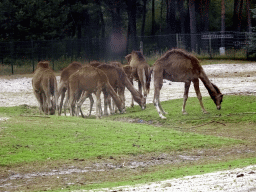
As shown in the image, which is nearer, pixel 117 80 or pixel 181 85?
pixel 117 80

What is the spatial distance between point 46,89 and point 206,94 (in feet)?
27.8

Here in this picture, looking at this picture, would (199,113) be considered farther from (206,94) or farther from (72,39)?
(72,39)

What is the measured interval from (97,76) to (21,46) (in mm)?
22415

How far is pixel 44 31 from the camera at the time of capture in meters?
46.7

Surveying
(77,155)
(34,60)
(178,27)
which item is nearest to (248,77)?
(34,60)

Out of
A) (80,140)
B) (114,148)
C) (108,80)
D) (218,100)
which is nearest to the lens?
(114,148)

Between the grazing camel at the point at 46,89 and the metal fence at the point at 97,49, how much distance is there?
19.8m

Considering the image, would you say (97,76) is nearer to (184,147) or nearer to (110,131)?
(110,131)

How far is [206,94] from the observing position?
2245 cm

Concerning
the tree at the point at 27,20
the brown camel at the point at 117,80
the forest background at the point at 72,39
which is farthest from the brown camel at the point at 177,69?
the tree at the point at 27,20

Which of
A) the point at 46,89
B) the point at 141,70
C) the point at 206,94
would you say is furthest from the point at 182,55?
the point at 206,94

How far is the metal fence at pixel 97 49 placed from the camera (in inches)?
1500

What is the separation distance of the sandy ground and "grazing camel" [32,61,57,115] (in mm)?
3644

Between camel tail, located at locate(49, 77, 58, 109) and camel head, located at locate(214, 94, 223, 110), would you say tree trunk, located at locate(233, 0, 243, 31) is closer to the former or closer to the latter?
camel head, located at locate(214, 94, 223, 110)
